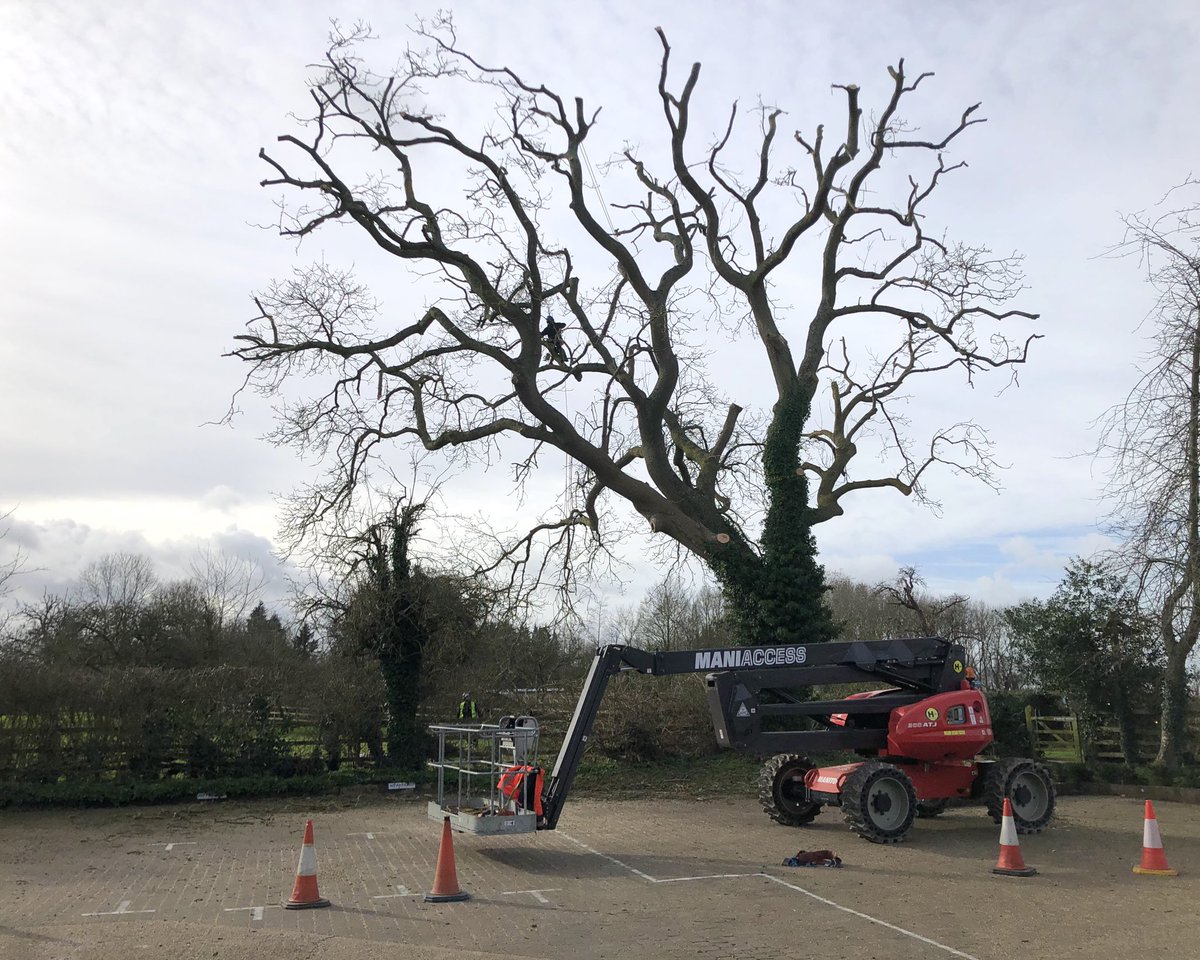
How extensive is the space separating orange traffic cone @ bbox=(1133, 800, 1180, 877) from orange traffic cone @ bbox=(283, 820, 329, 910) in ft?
25.6

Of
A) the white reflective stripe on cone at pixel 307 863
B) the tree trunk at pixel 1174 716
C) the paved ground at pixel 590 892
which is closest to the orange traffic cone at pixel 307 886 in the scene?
the white reflective stripe on cone at pixel 307 863

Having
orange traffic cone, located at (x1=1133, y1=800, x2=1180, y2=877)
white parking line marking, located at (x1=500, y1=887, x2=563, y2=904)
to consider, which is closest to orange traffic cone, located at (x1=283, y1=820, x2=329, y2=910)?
white parking line marking, located at (x1=500, y1=887, x2=563, y2=904)

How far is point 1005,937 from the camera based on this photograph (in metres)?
7.65

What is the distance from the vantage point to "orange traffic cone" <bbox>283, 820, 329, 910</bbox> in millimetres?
8562

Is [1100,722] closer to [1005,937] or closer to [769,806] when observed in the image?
[769,806]

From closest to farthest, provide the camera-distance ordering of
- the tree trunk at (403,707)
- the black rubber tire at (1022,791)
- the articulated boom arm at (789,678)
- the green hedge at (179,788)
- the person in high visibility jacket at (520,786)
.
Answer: the person in high visibility jacket at (520,786), the articulated boom arm at (789,678), the black rubber tire at (1022,791), the green hedge at (179,788), the tree trunk at (403,707)

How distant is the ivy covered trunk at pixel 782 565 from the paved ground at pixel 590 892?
6368 millimetres

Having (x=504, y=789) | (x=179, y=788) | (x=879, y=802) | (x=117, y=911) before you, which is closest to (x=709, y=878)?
(x=504, y=789)

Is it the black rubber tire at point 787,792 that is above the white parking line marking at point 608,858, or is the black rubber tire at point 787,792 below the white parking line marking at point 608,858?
above

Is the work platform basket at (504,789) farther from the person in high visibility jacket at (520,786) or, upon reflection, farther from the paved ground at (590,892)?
the paved ground at (590,892)

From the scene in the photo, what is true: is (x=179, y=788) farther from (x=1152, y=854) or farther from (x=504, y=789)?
(x=1152, y=854)

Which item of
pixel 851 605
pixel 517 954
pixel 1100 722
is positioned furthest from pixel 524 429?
pixel 851 605

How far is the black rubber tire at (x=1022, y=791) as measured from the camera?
1238 cm

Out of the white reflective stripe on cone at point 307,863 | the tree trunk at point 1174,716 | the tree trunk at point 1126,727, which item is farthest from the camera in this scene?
the tree trunk at point 1126,727
